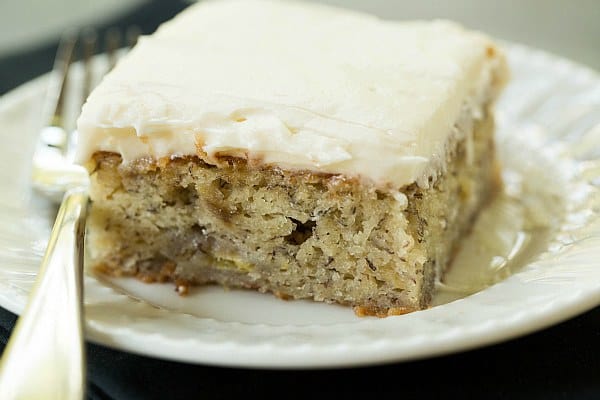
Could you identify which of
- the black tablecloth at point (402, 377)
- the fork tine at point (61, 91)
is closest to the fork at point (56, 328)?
the black tablecloth at point (402, 377)

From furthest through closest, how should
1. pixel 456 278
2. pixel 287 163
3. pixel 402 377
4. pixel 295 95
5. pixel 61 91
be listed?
pixel 61 91 → pixel 456 278 → pixel 295 95 → pixel 287 163 → pixel 402 377

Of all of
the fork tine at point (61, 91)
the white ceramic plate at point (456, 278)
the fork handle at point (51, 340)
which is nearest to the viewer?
the fork handle at point (51, 340)

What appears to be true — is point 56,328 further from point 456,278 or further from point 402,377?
point 456,278

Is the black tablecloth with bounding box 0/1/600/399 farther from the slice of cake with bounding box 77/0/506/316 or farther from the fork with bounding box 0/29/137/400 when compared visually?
the slice of cake with bounding box 77/0/506/316

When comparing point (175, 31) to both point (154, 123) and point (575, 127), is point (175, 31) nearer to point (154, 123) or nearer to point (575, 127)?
point (154, 123)

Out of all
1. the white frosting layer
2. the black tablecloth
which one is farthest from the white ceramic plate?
the white frosting layer

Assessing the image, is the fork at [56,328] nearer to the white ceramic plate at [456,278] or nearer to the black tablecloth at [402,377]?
the white ceramic plate at [456,278]

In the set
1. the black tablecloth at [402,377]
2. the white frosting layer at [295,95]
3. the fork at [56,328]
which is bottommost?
the black tablecloth at [402,377]

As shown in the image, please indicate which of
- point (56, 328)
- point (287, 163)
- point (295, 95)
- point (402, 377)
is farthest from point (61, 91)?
point (402, 377)
